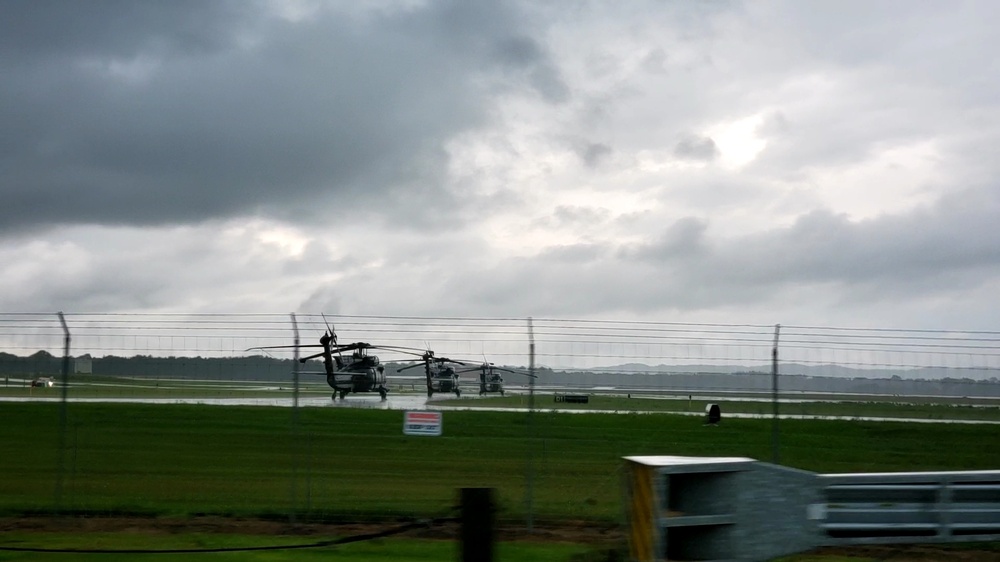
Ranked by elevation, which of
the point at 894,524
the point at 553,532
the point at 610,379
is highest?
the point at 610,379

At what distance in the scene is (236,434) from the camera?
16.0m

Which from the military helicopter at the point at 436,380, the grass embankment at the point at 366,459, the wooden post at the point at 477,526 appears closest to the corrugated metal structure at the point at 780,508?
the wooden post at the point at 477,526

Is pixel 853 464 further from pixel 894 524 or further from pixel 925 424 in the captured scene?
pixel 894 524

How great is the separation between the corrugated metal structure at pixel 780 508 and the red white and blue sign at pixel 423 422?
5.64m

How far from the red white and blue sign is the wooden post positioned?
21.5 feet

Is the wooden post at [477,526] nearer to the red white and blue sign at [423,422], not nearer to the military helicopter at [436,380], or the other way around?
the red white and blue sign at [423,422]

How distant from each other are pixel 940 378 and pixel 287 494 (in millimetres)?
9381

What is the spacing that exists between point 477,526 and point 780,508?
207 cm

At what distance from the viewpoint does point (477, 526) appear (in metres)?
5.54

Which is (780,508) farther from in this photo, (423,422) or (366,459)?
(366,459)

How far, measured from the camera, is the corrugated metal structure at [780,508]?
610cm

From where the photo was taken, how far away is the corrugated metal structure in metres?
6.10

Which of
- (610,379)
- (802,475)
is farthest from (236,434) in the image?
(802,475)

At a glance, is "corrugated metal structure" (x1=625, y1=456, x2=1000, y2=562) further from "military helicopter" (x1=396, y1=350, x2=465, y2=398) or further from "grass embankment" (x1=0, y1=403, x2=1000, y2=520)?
"military helicopter" (x1=396, y1=350, x2=465, y2=398)
